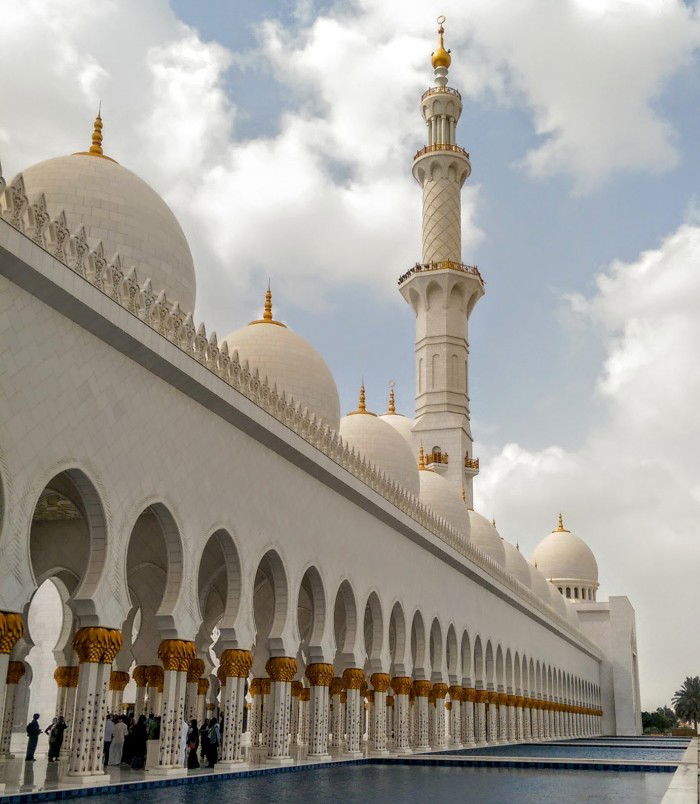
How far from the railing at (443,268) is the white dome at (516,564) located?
9.39 meters

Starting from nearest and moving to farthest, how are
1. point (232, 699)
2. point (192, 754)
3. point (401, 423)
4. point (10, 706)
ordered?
1. point (192, 754)
2. point (232, 699)
3. point (10, 706)
4. point (401, 423)

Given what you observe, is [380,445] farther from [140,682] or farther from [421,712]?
[140,682]

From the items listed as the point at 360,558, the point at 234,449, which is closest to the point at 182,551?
the point at 234,449

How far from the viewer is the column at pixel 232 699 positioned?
1144cm

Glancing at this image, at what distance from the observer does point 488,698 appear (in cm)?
2408

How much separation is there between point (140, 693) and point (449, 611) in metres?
7.52

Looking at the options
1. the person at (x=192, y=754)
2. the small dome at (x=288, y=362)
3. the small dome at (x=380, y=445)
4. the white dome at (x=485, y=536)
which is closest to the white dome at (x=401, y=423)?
the white dome at (x=485, y=536)

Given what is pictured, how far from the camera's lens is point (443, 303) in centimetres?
3175

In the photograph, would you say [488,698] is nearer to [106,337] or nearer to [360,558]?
[360,558]

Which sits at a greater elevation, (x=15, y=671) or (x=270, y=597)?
(x=270, y=597)

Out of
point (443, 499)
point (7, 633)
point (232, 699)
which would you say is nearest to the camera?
point (7, 633)

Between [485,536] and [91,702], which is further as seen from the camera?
[485,536]

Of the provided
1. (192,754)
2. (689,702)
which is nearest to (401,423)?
(192,754)

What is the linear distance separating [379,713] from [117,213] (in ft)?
32.0
